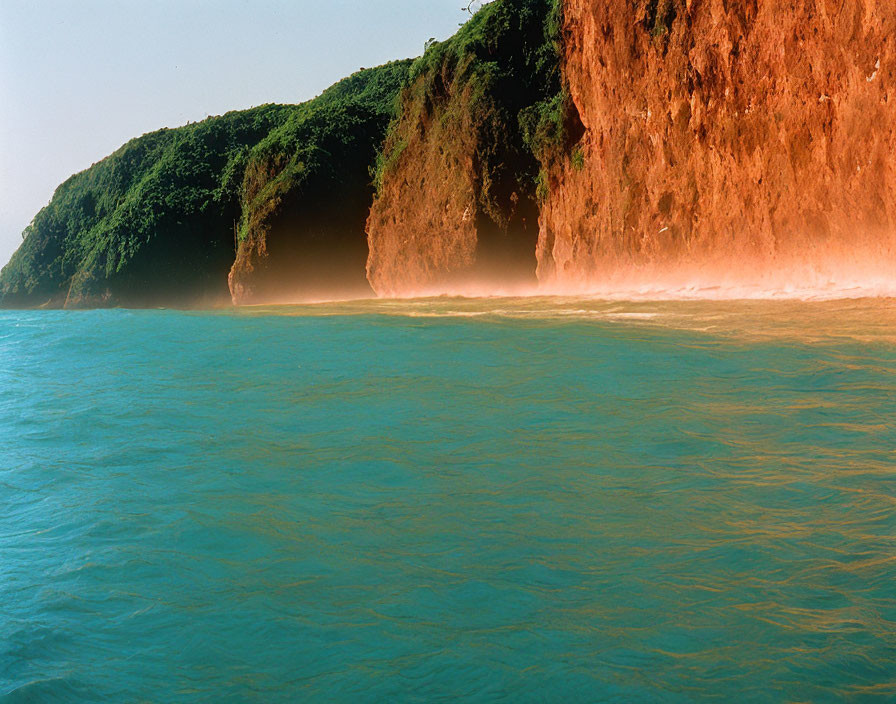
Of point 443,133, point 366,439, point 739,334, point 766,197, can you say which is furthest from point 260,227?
point 366,439

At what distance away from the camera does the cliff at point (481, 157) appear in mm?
26219

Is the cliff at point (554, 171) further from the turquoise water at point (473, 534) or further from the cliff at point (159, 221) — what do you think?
the turquoise water at point (473, 534)

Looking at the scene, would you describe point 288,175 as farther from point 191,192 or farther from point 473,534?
point 473,534

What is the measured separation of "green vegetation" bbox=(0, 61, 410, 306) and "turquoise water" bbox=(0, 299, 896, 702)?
2737 centimetres

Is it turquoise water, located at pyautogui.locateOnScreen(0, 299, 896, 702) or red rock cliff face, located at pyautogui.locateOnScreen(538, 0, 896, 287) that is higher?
red rock cliff face, located at pyautogui.locateOnScreen(538, 0, 896, 287)

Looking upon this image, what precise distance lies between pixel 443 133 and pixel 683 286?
12581 mm

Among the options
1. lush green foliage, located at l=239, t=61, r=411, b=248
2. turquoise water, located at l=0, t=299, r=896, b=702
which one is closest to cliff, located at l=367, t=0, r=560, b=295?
lush green foliage, located at l=239, t=61, r=411, b=248

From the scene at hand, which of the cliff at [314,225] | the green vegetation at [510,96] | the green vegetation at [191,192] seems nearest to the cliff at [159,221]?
the green vegetation at [191,192]

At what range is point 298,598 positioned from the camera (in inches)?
173

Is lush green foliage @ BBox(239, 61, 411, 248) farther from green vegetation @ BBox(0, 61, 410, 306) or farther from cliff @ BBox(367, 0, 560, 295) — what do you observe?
cliff @ BBox(367, 0, 560, 295)

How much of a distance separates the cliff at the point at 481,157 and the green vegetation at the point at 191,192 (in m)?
7.10

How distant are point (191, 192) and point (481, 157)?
21.5 metres

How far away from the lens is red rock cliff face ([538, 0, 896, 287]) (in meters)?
14.9

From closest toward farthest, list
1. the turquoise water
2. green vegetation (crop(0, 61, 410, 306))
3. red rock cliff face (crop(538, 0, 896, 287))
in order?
the turquoise water
red rock cliff face (crop(538, 0, 896, 287))
green vegetation (crop(0, 61, 410, 306))
